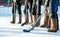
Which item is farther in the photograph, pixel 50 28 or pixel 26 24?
pixel 26 24

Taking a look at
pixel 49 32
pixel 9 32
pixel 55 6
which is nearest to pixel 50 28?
pixel 49 32

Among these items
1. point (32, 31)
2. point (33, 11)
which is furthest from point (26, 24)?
point (32, 31)

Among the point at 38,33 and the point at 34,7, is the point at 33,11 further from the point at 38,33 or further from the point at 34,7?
the point at 38,33

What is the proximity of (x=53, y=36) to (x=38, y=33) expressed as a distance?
1.15 ft

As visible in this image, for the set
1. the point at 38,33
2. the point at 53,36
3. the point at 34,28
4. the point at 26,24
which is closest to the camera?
the point at 53,36

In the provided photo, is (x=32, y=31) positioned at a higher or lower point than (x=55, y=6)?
lower

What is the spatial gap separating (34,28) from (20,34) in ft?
2.10

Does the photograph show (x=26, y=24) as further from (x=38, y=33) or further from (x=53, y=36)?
(x=53, y=36)

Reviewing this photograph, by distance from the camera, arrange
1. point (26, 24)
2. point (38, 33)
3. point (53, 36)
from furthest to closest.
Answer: point (26, 24) < point (38, 33) < point (53, 36)

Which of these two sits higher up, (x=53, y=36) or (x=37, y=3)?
(x=37, y=3)

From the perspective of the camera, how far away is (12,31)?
446 centimetres

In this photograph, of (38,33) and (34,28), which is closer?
(38,33)

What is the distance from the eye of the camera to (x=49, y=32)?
4398 millimetres

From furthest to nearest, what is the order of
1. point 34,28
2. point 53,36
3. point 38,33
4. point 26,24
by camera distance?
point 26,24 < point 34,28 < point 38,33 < point 53,36
